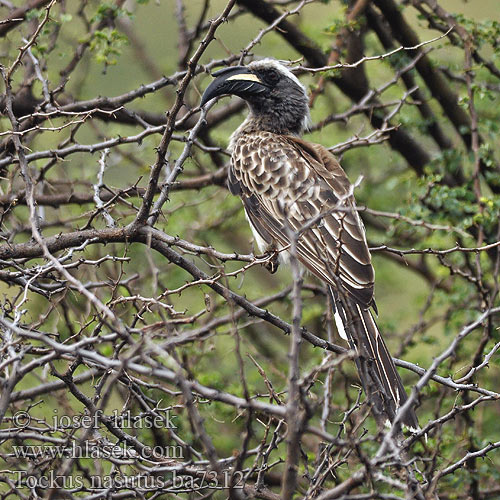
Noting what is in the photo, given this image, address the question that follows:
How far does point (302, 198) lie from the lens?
470cm

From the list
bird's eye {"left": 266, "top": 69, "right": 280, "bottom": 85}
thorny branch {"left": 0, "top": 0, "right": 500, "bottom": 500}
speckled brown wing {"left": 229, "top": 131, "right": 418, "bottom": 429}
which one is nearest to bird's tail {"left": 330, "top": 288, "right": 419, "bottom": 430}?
speckled brown wing {"left": 229, "top": 131, "right": 418, "bottom": 429}

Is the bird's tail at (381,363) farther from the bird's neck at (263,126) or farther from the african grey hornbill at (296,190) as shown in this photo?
the bird's neck at (263,126)

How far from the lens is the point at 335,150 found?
5156mm

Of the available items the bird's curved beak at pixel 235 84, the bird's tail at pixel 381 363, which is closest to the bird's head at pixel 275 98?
the bird's curved beak at pixel 235 84

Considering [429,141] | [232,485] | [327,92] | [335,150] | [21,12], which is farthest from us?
[429,141]

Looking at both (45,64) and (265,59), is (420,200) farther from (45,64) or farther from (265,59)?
(45,64)

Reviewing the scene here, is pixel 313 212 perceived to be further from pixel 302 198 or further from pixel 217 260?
pixel 217 260

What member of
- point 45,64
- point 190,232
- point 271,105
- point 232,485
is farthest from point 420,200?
point 232,485

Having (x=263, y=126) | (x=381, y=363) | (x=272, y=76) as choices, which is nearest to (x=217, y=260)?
(x=263, y=126)

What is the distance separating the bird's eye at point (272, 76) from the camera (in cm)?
541

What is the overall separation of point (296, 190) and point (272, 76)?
107 centimetres

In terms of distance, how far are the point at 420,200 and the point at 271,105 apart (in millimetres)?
1185

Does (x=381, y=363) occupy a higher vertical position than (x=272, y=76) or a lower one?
lower

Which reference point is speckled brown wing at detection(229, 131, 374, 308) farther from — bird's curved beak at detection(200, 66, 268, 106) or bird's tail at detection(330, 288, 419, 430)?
bird's curved beak at detection(200, 66, 268, 106)
